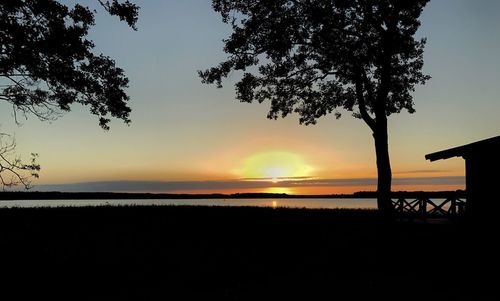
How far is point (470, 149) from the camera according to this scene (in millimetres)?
21109

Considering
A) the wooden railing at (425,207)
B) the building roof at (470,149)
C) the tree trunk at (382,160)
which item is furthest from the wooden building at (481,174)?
the tree trunk at (382,160)

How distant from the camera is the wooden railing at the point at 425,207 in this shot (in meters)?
24.8

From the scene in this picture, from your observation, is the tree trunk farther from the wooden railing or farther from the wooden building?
the wooden building

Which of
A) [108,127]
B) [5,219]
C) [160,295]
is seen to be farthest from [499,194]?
[5,219]

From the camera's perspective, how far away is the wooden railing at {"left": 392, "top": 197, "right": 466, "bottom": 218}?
2480 cm

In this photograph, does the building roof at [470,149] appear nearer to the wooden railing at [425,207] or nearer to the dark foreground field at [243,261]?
the wooden railing at [425,207]

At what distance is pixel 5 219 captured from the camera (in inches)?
964

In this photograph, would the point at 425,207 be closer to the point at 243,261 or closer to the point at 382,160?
the point at 382,160

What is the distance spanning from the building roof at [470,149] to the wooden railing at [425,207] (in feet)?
8.41

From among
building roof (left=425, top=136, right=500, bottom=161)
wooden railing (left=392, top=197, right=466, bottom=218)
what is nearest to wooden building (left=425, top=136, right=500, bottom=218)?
building roof (left=425, top=136, right=500, bottom=161)

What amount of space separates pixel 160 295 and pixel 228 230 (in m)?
11.6

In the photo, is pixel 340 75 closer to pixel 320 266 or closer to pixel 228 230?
pixel 228 230

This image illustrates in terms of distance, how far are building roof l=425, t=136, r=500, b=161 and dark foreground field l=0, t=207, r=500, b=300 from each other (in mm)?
3672

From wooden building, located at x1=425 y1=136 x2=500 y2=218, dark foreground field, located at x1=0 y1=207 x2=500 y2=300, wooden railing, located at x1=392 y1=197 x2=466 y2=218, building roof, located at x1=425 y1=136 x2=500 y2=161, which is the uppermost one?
building roof, located at x1=425 y1=136 x2=500 y2=161
